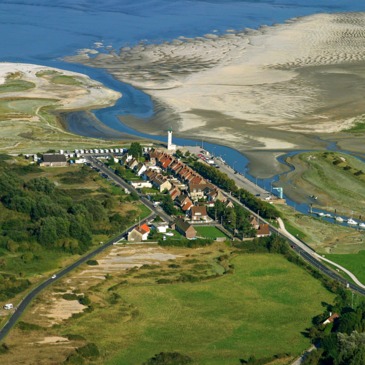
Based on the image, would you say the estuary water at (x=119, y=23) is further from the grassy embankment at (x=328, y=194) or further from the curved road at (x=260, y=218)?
the curved road at (x=260, y=218)

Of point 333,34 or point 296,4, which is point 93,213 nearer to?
point 333,34

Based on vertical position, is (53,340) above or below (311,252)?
above

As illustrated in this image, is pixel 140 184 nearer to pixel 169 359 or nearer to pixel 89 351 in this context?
pixel 89 351

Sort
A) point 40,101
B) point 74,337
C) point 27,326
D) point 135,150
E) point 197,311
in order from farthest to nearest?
1. point 40,101
2. point 135,150
3. point 197,311
4. point 27,326
5. point 74,337

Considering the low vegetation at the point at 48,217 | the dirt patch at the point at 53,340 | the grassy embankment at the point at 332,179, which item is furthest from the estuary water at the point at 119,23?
the dirt patch at the point at 53,340

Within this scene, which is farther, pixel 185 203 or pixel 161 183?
pixel 161 183

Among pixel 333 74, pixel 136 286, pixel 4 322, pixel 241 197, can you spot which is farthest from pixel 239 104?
pixel 4 322

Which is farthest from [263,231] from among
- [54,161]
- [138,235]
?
[54,161]

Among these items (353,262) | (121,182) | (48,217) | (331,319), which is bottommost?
(121,182)
